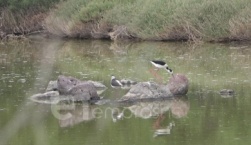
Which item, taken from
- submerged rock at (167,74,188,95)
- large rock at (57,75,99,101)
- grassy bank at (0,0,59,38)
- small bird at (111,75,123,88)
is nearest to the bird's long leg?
submerged rock at (167,74,188,95)

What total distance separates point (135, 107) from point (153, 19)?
15136mm

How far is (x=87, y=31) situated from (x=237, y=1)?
827cm

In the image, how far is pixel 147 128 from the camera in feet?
41.9

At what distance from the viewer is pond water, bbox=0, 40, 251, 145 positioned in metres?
12.0

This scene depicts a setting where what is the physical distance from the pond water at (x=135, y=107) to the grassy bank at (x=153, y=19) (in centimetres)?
172

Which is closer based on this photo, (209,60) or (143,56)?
(209,60)

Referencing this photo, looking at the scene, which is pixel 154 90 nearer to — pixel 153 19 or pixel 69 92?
pixel 69 92

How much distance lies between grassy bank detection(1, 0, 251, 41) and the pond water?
1717 millimetres

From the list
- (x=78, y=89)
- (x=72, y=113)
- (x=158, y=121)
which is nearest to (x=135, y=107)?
(x=72, y=113)

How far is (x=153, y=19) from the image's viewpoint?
29.5 metres

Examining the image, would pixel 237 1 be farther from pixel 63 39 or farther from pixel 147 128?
pixel 147 128

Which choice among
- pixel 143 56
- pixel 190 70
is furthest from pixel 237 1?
pixel 190 70

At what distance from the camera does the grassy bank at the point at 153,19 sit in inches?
1057

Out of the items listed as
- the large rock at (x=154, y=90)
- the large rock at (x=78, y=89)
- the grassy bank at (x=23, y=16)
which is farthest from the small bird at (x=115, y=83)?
the grassy bank at (x=23, y=16)
